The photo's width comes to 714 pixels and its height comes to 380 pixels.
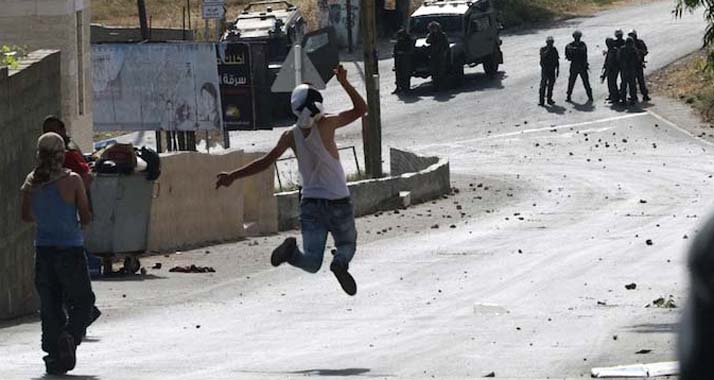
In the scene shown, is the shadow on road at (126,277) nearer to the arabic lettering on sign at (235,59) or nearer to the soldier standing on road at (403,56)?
the arabic lettering on sign at (235,59)

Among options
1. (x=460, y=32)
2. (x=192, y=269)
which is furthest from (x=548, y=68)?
(x=192, y=269)

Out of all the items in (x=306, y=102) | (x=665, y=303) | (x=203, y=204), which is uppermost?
(x=306, y=102)

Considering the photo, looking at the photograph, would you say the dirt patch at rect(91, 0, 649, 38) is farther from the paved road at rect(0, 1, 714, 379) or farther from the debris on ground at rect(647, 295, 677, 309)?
the debris on ground at rect(647, 295, 677, 309)

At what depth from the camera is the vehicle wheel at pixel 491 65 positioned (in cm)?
4556

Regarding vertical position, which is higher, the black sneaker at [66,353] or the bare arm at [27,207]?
the bare arm at [27,207]

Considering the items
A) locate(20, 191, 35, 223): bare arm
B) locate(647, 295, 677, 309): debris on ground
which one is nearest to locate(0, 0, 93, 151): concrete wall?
locate(647, 295, 677, 309): debris on ground

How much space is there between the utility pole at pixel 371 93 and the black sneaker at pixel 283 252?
17.9 meters

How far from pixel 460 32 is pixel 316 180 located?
33.6m

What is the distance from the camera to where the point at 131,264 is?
1702 centimetres

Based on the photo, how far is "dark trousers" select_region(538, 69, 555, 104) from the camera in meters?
40.6

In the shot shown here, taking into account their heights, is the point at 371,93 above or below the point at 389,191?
above

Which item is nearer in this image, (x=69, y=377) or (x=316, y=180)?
(x=69, y=377)

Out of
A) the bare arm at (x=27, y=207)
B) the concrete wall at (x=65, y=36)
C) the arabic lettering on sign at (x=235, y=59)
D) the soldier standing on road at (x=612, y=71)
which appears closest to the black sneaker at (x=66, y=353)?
the bare arm at (x=27, y=207)

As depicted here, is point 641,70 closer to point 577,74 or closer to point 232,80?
point 577,74
